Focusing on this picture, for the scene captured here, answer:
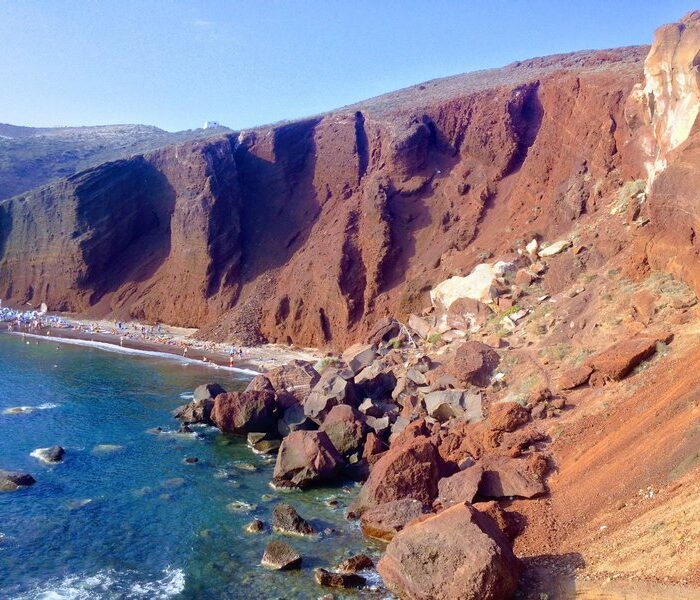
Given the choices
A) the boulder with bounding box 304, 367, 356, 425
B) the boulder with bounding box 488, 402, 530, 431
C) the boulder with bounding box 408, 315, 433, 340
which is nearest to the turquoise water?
the boulder with bounding box 304, 367, 356, 425

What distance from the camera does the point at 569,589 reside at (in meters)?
12.1

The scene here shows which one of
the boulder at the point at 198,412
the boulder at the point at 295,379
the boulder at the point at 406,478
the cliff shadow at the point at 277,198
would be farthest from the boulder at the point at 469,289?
the cliff shadow at the point at 277,198

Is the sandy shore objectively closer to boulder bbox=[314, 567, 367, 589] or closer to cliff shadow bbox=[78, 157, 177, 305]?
cliff shadow bbox=[78, 157, 177, 305]

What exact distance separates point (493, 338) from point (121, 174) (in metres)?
54.1

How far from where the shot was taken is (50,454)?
23.6 meters

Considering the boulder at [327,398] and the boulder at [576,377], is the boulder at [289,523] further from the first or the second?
the boulder at [576,377]

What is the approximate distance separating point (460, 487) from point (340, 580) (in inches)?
184

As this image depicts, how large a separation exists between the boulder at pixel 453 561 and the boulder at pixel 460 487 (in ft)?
12.9

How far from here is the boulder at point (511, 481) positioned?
16844 mm

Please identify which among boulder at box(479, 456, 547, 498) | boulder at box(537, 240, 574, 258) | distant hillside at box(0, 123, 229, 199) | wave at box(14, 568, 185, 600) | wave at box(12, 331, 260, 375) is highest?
distant hillside at box(0, 123, 229, 199)

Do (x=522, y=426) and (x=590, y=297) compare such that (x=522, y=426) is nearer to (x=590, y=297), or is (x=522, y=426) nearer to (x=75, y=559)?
(x=590, y=297)

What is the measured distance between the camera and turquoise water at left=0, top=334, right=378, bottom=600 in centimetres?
1477

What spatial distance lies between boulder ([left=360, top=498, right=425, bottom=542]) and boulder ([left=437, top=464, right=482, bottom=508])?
0.79 meters

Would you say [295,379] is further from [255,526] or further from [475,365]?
[255,526]
